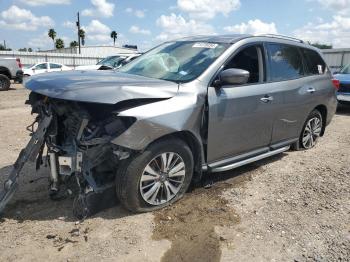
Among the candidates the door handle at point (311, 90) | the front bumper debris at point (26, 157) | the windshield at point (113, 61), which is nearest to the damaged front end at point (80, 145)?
the front bumper debris at point (26, 157)

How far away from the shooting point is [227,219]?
4027 mm

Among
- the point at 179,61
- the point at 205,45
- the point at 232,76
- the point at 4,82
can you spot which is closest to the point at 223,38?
the point at 205,45

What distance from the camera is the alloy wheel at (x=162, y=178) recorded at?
3910 millimetres

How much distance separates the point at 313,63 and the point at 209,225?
3.84 meters

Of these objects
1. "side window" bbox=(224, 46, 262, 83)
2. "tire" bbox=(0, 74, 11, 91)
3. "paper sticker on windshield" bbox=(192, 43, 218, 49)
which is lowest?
"tire" bbox=(0, 74, 11, 91)

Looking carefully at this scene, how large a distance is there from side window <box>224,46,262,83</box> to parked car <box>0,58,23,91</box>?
1448cm

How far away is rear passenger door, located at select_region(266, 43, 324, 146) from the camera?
5.28m

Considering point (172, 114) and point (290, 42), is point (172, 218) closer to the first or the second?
point (172, 114)

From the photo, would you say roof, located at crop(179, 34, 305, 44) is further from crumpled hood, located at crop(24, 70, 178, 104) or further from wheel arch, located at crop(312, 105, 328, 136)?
wheel arch, located at crop(312, 105, 328, 136)

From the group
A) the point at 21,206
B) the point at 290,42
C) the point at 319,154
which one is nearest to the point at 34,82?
the point at 21,206

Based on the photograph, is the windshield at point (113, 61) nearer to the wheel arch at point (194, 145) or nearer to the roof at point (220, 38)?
the roof at point (220, 38)

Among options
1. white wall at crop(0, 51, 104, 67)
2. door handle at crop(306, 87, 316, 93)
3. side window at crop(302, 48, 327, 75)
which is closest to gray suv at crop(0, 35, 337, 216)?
door handle at crop(306, 87, 316, 93)

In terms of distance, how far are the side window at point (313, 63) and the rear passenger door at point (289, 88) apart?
0.15 m

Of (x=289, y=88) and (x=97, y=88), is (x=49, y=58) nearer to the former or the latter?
(x=289, y=88)
